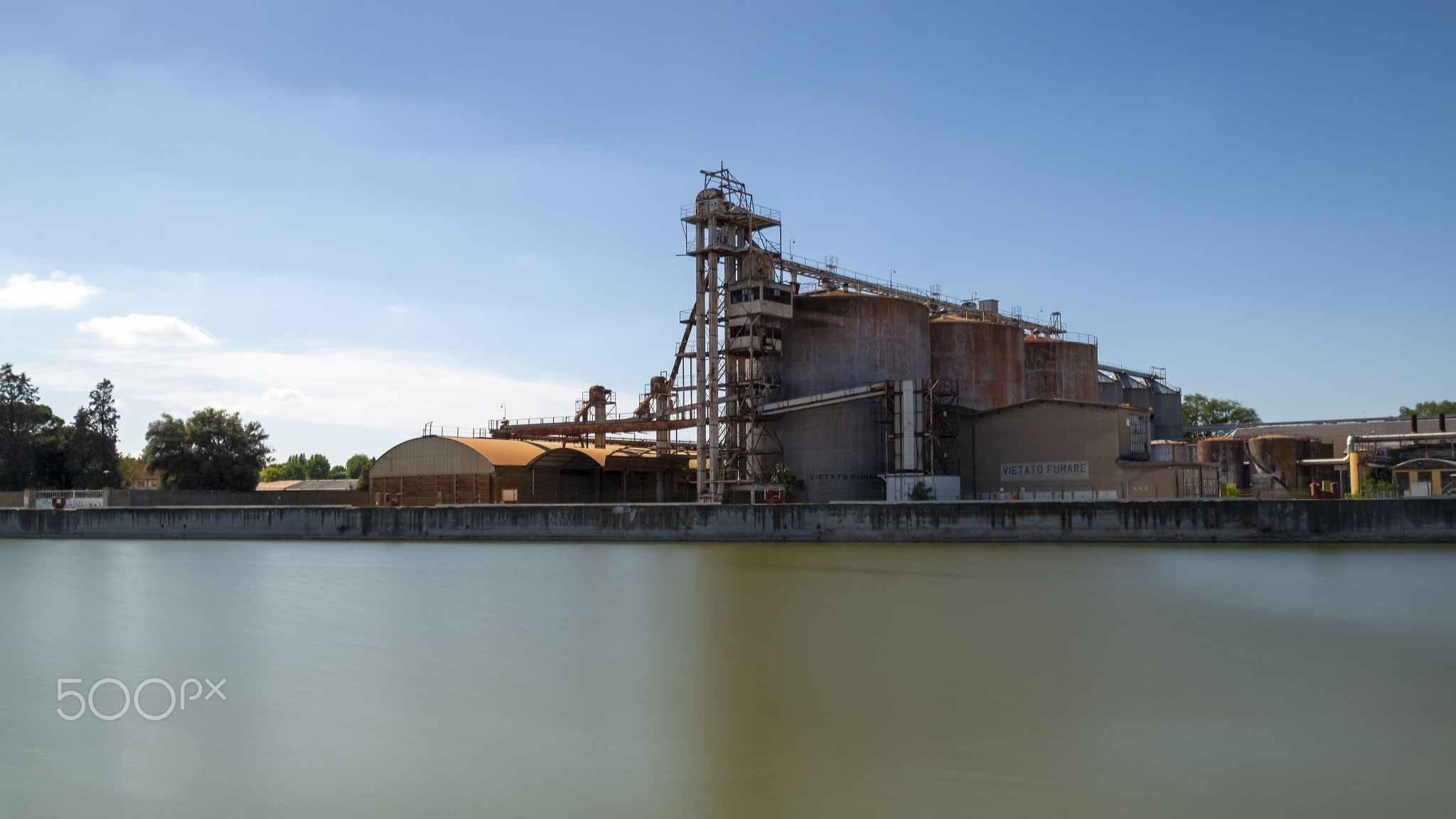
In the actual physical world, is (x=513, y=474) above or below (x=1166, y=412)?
below

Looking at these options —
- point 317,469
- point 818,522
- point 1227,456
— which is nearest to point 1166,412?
point 1227,456

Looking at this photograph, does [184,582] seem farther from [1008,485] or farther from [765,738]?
[1008,485]

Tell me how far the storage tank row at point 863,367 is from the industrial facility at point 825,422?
90mm

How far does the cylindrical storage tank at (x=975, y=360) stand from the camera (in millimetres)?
63656

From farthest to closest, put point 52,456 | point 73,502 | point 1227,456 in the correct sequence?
point 52,456, point 73,502, point 1227,456

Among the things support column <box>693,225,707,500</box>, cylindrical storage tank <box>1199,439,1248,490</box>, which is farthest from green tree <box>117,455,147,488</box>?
cylindrical storage tank <box>1199,439,1248,490</box>

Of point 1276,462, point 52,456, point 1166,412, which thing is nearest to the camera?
point 1276,462

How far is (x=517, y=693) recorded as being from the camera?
48.4ft

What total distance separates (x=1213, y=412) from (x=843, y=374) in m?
84.5

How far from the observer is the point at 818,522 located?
154 ft

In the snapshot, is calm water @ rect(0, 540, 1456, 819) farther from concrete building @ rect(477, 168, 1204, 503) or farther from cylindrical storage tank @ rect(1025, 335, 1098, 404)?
cylindrical storage tank @ rect(1025, 335, 1098, 404)

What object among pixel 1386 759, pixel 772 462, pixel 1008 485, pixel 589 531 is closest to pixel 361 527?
pixel 589 531

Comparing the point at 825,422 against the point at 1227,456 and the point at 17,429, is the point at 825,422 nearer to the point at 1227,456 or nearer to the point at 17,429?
the point at 1227,456

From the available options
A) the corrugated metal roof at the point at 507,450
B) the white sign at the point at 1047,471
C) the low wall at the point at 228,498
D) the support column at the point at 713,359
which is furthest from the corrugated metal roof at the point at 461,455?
the white sign at the point at 1047,471
